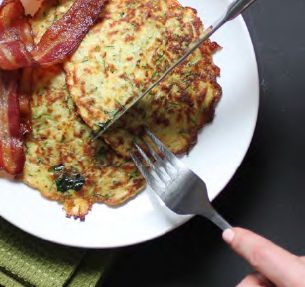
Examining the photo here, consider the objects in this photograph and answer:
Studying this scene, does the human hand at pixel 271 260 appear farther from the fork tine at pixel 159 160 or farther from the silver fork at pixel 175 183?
the fork tine at pixel 159 160

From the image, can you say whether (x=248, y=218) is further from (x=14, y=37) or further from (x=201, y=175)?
(x=14, y=37)

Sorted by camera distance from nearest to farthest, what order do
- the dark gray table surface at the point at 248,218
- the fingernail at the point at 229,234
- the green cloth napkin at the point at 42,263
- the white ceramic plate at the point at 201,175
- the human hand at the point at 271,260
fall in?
1. the human hand at the point at 271,260
2. the fingernail at the point at 229,234
3. the white ceramic plate at the point at 201,175
4. the green cloth napkin at the point at 42,263
5. the dark gray table surface at the point at 248,218

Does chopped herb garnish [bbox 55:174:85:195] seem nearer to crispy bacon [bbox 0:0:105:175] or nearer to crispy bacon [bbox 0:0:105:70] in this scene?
crispy bacon [bbox 0:0:105:175]

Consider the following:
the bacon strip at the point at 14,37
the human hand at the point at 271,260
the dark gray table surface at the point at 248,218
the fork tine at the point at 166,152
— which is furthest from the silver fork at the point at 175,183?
the bacon strip at the point at 14,37

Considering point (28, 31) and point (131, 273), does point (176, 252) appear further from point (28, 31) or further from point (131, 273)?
point (28, 31)

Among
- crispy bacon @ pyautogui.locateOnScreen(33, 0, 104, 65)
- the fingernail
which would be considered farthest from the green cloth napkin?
crispy bacon @ pyautogui.locateOnScreen(33, 0, 104, 65)

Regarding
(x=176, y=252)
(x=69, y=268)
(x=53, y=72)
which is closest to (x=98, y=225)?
(x=69, y=268)
